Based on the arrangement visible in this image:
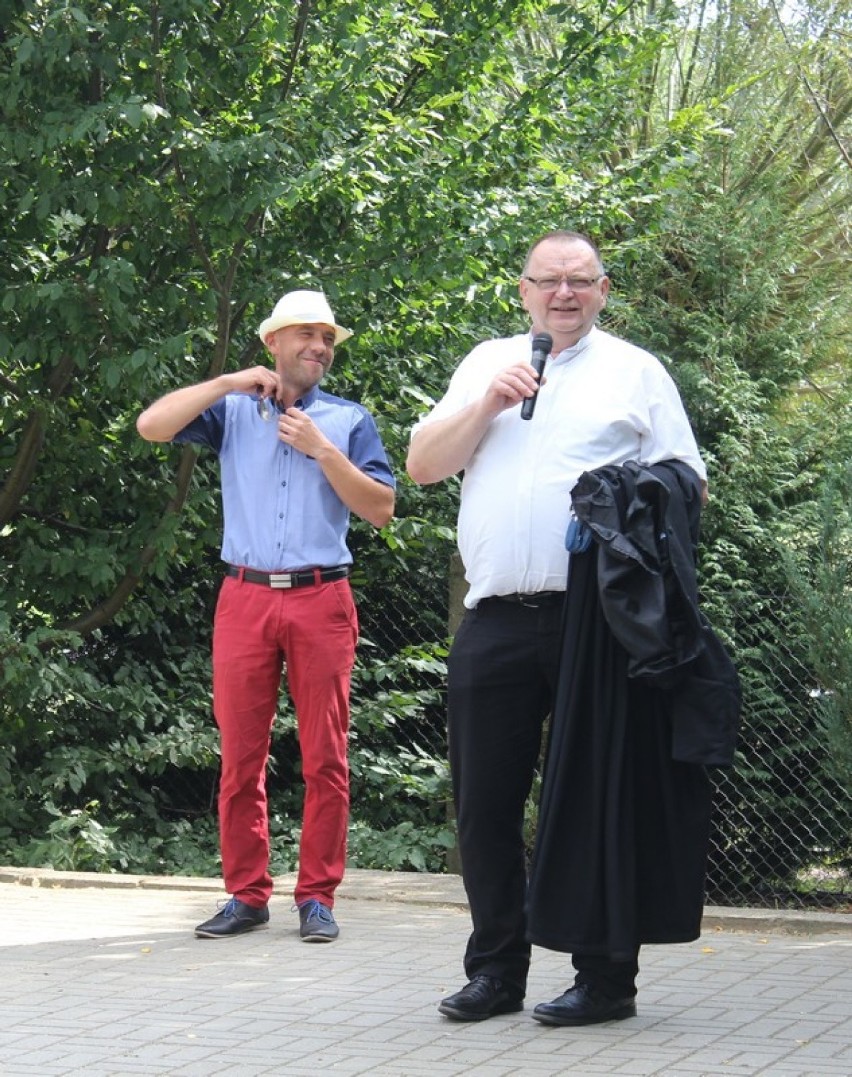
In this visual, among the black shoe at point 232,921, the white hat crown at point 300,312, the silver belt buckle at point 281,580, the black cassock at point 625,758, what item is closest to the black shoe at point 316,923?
the black shoe at point 232,921

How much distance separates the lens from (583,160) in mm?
8547

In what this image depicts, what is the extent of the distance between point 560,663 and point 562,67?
407cm

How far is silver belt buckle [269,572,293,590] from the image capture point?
6.04 metres

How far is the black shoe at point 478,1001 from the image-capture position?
4.85 metres

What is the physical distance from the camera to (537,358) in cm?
474

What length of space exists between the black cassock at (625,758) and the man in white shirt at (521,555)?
5.8 inches

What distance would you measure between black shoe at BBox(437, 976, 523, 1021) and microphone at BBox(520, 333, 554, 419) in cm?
161

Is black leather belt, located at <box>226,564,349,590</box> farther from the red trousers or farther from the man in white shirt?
the man in white shirt

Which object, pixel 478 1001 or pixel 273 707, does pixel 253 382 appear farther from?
pixel 478 1001

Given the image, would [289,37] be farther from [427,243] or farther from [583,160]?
[583,160]

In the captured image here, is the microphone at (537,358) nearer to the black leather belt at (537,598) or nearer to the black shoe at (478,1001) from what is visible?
the black leather belt at (537,598)

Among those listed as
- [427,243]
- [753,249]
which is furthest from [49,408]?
[753,249]

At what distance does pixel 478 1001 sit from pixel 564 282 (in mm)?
2046

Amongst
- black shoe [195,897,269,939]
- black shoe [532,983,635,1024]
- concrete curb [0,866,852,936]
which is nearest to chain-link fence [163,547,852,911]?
concrete curb [0,866,852,936]
